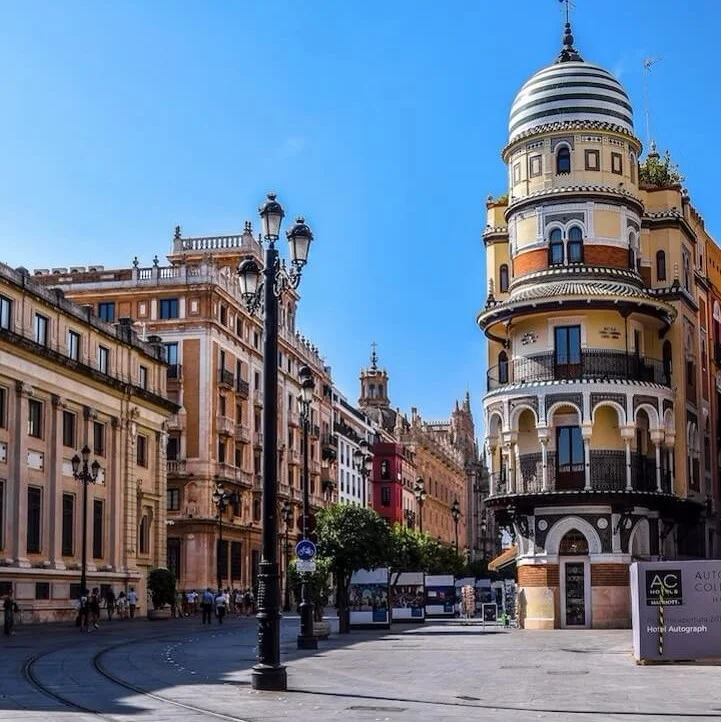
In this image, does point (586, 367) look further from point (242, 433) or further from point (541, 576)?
point (242, 433)

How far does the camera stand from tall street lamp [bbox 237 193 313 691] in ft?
70.2

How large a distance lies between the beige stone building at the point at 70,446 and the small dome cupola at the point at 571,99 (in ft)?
69.6

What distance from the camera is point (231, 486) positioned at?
281 feet

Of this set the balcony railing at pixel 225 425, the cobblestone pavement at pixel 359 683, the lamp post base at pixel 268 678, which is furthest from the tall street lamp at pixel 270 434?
the balcony railing at pixel 225 425

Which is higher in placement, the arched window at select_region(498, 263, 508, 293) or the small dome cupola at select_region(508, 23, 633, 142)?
the small dome cupola at select_region(508, 23, 633, 142)

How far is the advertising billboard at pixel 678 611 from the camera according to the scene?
28719 mm

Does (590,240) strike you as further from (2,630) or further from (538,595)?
(2,630)

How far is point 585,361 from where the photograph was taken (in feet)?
161

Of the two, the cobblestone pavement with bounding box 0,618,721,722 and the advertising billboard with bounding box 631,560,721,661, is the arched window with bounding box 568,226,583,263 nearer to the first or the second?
the cobblestone pavement with bounding box 0,618,721,722

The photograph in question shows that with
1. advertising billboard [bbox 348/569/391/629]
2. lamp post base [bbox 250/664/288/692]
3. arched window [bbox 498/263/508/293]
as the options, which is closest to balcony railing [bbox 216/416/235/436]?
arched window [bbox 498/263/508/293]

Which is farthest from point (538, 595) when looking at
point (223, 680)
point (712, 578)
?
point (223, 680)

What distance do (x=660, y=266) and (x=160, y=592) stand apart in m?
29.1

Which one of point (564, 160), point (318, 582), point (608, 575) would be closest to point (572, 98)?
point (564, 160)

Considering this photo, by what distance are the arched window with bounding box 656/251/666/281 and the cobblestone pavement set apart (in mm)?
19912
